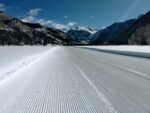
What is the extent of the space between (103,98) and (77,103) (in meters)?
0.76

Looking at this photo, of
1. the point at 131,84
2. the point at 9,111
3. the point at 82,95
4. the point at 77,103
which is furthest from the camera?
the point at 131,84

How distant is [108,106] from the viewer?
5.29 meters

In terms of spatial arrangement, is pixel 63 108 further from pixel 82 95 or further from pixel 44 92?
pixel 44 92

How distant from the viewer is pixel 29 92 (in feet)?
23.0

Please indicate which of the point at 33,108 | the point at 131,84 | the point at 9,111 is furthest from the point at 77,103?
the point at 131,84

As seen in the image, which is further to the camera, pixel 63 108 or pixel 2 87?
pixel 2 87

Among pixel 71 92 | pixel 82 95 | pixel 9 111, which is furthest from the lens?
pixel 71 92

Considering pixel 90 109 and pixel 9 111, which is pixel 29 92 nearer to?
pixel 9 111

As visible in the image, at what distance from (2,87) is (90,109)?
3.87 metres

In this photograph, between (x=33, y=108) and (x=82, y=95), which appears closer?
(x=33, y=108)

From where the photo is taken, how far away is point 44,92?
7.02m

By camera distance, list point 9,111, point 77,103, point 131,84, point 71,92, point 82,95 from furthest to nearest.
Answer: point 131,84
point 71,92
point 82,95
point 77,103
point 9,111

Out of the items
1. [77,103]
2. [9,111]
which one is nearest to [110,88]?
[77,103]

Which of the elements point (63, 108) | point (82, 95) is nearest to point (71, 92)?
point (82, 95)
